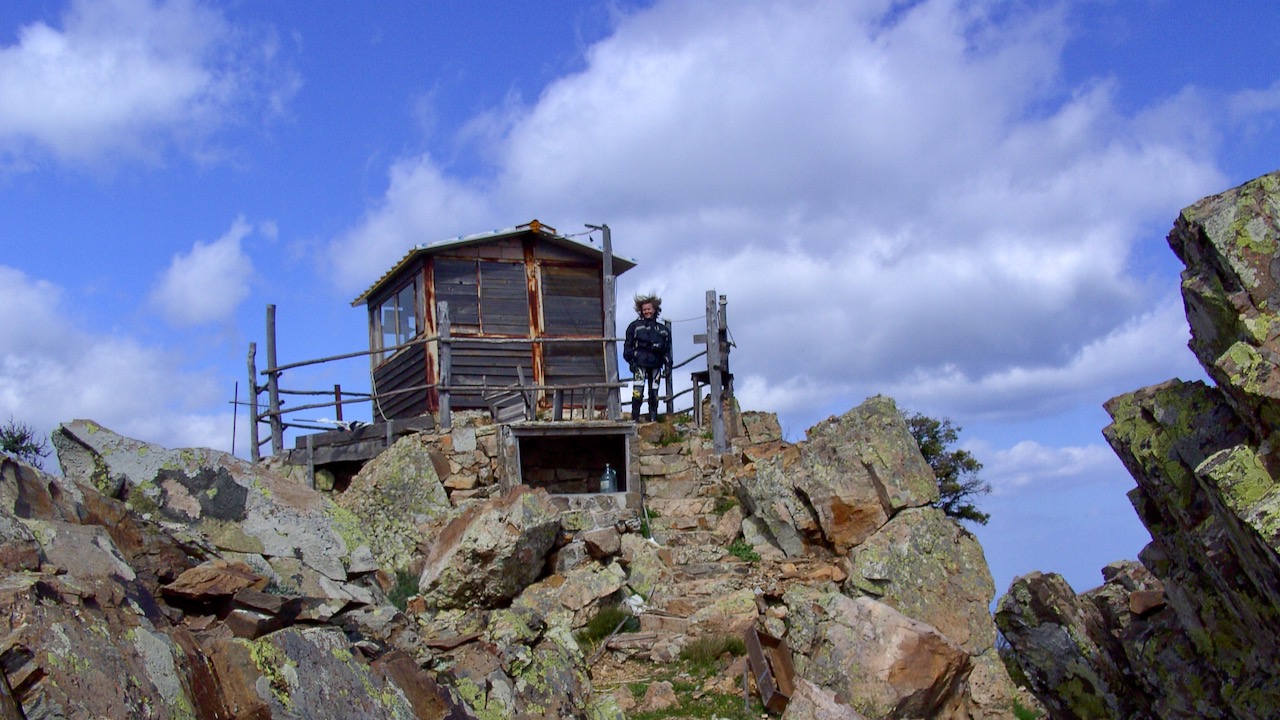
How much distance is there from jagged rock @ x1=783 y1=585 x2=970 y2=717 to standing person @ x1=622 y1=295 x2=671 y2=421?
761 cm

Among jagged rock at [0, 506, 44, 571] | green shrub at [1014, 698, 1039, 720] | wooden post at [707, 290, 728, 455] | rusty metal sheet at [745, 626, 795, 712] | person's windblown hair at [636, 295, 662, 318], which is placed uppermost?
person's windblown hair at [636, 295, 662, 318]

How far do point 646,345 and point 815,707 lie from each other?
31.2 ft

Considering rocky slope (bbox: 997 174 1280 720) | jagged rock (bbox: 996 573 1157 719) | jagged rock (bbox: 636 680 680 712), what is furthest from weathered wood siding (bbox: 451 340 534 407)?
rocky slope (bbox: 997 174 1280 720)

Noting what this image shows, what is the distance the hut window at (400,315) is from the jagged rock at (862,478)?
7913 millimetres

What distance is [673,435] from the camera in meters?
17.9

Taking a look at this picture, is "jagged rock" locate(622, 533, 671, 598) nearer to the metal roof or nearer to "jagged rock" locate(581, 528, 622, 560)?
"jagged rock" locate(581, 528, 622, 560)

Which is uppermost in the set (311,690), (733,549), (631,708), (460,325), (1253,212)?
(460,325)

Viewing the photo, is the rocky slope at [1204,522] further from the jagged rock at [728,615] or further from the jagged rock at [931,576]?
the jagged rock at [728,615]

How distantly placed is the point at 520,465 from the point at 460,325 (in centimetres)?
316

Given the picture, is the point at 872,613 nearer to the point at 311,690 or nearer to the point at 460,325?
the point at 311,690

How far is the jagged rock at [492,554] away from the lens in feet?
43.2

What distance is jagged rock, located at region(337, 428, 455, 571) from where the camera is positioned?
602 inches

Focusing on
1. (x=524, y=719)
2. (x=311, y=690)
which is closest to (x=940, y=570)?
(x=524, y=719)

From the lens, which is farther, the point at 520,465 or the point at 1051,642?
the point at 520,465
